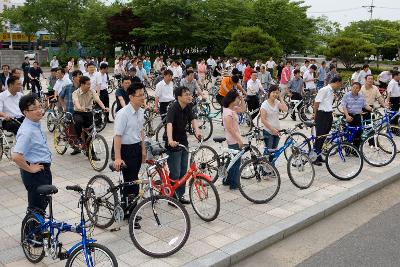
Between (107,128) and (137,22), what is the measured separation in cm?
2734

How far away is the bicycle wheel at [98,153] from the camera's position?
8091 millimetres

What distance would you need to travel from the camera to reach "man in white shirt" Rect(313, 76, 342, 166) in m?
8.22

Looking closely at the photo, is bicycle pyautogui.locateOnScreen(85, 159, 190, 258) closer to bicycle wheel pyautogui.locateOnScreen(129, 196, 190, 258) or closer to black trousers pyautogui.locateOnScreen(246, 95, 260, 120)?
bicycle wheel pyautogui.locateOnScreen(129, 196, 190, 258)

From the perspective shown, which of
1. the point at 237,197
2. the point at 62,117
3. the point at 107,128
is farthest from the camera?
the point at 107,128

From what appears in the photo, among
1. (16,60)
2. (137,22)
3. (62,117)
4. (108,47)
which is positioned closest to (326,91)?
(62,117)

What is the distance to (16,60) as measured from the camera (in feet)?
90.2

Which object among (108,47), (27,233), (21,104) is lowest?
(27,233)

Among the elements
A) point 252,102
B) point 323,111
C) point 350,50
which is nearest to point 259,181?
point 323,111

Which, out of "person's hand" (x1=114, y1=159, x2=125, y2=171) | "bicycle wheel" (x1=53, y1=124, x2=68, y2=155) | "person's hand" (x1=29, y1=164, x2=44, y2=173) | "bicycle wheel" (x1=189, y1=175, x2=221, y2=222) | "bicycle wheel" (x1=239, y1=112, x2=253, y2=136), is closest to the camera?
"person's hand" (x1=29, y1=164, x2=44, y2=173)

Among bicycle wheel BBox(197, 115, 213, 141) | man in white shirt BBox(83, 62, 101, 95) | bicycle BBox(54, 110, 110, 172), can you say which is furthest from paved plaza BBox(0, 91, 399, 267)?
man in white shirt BBox(83, 62, 101, 95)

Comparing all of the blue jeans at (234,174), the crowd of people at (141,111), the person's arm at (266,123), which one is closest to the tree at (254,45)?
the crowd of people at (141,111)

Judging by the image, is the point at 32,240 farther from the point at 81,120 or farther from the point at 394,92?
the point at 394,92

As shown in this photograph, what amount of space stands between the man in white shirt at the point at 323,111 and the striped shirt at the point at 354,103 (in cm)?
65

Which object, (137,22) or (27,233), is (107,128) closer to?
(27,233)
